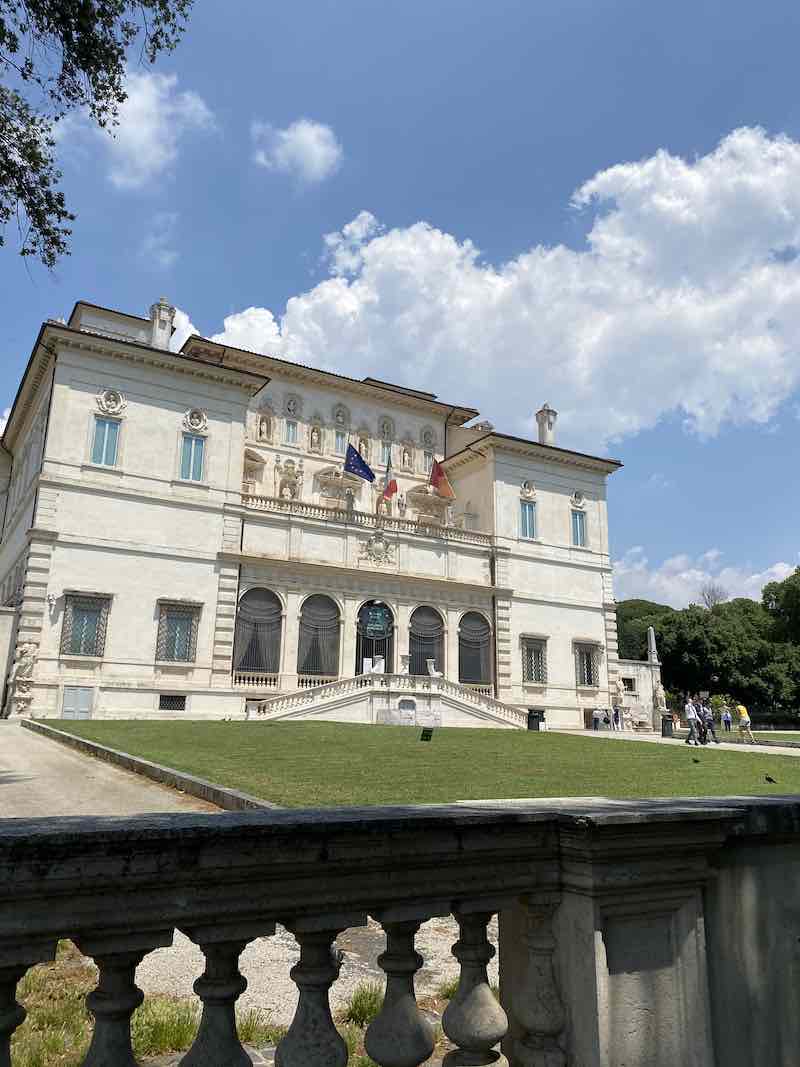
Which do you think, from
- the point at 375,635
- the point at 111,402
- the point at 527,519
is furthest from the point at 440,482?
the point at 111,402

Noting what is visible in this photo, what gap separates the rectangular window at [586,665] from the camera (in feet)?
134

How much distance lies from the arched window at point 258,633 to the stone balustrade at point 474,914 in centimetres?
2995

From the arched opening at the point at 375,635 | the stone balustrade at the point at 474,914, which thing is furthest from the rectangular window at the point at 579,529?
the stone balustrade at the point at 474,914

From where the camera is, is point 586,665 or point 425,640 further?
point 586,665

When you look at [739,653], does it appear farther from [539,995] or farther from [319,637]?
[539,995]

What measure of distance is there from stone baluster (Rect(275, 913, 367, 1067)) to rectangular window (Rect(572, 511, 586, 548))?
138 ft

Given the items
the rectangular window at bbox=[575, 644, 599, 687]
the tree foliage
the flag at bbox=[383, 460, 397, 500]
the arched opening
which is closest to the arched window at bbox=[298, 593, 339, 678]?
the arched opening

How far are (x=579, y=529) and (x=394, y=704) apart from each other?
1770 cm

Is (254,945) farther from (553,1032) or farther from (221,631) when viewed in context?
(221,631)

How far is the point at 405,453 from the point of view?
4325 cm

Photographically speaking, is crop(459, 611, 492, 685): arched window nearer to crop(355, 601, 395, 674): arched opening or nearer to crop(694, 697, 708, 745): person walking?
crop(355, 601, 395, 674): arched opening

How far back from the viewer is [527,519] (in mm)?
41875

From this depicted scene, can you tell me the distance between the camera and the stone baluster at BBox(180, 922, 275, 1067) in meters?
1.98

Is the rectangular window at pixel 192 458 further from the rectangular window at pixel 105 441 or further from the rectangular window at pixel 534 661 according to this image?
the rectangular window at pixel 534 661
